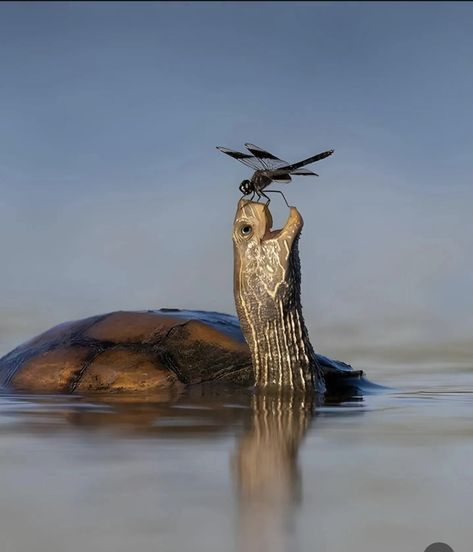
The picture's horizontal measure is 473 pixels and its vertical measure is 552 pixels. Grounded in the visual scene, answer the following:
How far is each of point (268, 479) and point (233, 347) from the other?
3.99 metres

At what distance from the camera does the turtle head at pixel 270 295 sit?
554 centimetres

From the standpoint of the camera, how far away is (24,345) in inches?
275

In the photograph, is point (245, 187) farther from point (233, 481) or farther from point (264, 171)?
point (233, 481)

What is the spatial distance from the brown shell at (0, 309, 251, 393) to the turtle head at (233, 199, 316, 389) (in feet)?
1.02

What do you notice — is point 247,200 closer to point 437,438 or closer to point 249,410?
point 249,410

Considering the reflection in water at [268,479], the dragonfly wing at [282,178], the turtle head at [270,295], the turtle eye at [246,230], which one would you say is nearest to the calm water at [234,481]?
the reflection in water at [268,479]

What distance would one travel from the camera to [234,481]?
1994mm

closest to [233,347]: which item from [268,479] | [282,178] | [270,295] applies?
[270,295]

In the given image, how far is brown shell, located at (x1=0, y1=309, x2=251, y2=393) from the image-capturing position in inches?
224

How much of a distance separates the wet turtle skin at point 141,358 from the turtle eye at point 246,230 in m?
0.92

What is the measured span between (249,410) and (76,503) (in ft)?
7.59

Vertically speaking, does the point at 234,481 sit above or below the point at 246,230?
below

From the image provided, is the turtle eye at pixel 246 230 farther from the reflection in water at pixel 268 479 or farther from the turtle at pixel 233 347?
the reflection in water at pixel 268 479

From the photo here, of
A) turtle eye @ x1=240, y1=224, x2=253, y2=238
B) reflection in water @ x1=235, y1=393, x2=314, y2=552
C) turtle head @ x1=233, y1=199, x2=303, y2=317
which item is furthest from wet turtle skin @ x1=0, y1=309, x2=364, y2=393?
reflection in water @ x1=235, y1=393, x2=314, y2=552
